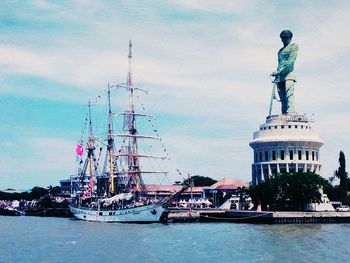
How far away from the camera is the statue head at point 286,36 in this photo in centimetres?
14912

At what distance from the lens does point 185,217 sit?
391 feet

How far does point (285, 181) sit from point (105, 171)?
40660mm

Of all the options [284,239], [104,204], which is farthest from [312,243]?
[104,204]

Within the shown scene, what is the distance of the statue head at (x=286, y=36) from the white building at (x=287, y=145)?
18481 mm

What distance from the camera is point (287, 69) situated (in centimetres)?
14962

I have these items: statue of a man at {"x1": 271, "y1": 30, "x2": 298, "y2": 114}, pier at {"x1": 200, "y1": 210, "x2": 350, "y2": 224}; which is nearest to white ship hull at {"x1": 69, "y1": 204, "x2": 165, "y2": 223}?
pier at {"x1": 200, "y1": 210, "x2": 350, "y2": 224}

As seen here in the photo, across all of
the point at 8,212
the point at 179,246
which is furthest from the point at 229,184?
the point at 179,246

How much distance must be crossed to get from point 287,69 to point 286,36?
26.4 feet

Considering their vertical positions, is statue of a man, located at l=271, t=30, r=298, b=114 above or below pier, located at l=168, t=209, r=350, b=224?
above

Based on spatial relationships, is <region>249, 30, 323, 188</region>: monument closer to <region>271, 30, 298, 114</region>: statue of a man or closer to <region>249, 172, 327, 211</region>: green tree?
<region>271, 30, 298, 114</region>: statue of a man

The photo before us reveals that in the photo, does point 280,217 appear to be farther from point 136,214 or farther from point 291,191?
point 136,214

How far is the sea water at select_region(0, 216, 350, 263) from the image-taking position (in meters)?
57.1

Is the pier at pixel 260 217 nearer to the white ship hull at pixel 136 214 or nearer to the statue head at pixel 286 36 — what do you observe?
the white ship hull at pixel 136 214

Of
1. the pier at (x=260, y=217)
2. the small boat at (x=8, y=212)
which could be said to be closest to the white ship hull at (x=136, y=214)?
the pier at (x=260, y=217)
